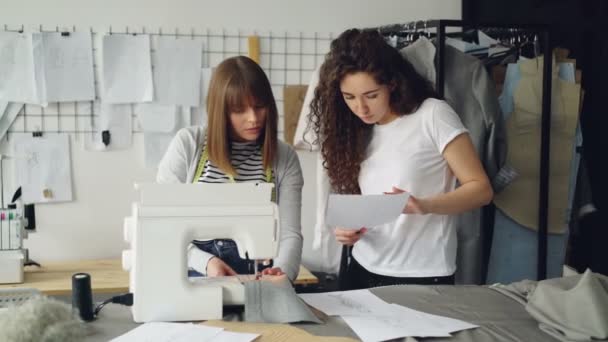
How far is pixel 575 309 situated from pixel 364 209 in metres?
0.58

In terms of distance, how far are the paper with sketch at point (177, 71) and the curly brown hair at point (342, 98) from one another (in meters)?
0.92

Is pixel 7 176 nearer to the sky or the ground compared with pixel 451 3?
nearer to the ground

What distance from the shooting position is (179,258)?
1.45 meters

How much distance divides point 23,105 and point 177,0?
2.58ft

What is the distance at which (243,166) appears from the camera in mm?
1943

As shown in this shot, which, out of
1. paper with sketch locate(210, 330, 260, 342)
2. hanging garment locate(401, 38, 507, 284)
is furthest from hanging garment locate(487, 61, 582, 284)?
paper with sketch locate(210, 330, 260, 342)

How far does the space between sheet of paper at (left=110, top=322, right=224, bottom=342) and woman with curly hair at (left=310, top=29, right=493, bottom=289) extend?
2.07ft

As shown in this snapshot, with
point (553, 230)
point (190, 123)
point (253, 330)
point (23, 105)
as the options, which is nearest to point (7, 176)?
point (23, 105)

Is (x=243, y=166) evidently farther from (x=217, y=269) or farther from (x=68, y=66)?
(x=68, y=66)

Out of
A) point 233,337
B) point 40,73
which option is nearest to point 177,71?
point 40,73

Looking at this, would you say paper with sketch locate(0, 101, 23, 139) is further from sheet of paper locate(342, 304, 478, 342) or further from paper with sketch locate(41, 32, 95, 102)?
sheet of paper locate(342, 304, 478, 342)

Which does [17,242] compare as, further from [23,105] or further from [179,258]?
[179,258]

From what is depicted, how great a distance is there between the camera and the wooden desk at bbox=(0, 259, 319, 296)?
249cm

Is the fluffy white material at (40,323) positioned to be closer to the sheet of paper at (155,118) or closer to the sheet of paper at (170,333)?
the sheet of paper at (170,333)
